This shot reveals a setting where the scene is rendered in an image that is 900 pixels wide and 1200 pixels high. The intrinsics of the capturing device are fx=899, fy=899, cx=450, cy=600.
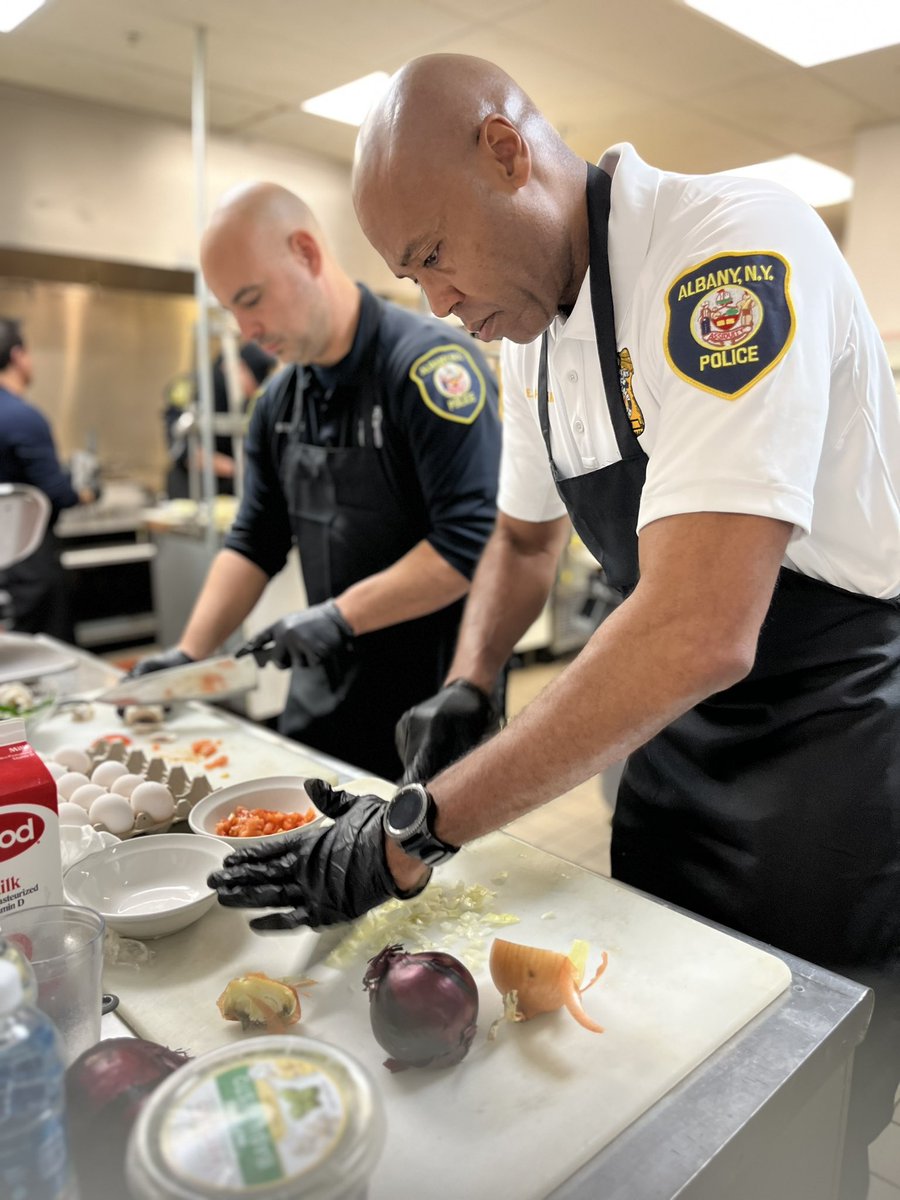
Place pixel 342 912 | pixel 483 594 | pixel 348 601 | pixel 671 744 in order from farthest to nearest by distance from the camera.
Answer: pixel 348 601 → pixel 483 594 → pixel 671 744 → pixel 342 912

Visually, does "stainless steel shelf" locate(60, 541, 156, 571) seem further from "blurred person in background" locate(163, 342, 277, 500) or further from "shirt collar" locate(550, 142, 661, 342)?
"shirt collar" locate(550, 142, 661, 342)

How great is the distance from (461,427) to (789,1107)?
1.24 meters

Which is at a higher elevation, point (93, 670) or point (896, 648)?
point (896, 648)

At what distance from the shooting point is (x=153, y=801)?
1.17 metres

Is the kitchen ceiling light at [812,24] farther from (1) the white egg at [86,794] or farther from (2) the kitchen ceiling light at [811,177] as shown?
(1) the white egg at [86,794]

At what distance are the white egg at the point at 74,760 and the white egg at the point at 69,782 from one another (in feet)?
0.17

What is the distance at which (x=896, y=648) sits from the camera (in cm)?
102

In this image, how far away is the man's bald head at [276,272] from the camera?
1687 millimetres

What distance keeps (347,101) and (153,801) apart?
1314mm

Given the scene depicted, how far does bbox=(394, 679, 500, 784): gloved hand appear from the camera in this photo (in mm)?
1280

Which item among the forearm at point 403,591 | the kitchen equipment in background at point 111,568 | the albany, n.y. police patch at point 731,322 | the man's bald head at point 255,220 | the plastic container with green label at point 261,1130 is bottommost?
the kitchen equipment in background at point 111,568

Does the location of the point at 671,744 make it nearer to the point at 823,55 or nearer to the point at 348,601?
the point at 348,601

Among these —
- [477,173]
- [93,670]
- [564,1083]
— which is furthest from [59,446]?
[564,1083]

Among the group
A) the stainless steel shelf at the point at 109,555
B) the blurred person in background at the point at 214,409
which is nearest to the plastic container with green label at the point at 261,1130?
the blurred person in background at the point at 214,409
